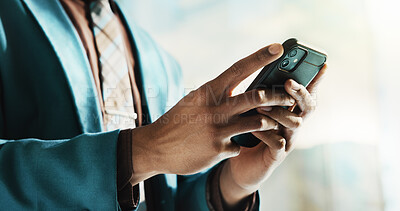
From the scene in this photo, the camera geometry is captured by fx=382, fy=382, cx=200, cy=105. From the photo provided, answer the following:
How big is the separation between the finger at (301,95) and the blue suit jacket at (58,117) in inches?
10.6

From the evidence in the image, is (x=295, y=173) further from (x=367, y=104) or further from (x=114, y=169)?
(x=114, y=169)

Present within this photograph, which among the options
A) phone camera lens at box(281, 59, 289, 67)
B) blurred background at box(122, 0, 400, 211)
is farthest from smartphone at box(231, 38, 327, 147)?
blurred background at box(122, 0, 400, 211)

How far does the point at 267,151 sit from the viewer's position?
2.31ft

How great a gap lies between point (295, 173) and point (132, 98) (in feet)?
3.07

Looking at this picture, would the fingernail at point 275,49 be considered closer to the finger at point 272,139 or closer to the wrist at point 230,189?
the finger at point 272,139

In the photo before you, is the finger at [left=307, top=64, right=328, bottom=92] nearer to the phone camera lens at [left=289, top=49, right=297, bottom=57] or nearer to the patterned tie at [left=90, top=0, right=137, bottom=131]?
the phone camera lens at [left=289, top=49, right=297, bottom=57]

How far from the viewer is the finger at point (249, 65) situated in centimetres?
51

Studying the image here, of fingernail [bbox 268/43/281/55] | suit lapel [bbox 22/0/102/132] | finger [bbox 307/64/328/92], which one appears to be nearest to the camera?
fingernail [bbox 268/43/281/55]

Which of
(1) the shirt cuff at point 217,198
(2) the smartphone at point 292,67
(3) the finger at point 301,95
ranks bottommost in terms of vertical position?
(1) the shirt cuff at point 217,198

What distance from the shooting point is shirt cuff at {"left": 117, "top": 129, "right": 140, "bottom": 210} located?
1.87 ft

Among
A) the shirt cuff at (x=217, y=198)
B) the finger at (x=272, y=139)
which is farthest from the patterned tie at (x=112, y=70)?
the finger at (x=272, y=139)

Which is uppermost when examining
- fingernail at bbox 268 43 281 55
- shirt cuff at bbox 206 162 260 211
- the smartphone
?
fingernail at bbox 268 43 281 55

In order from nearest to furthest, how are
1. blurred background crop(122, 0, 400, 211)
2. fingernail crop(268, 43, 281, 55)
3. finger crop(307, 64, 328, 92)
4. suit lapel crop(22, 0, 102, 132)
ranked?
fingernail crop(268, 43, 281, 55) < finger crop(307, 64, 328, 92) < suit lapel crop(22, 0, 102, 132) < blurred background crop(122, 0, 400, 211)

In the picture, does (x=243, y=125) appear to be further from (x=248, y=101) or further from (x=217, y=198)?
(x=217, y=198)
